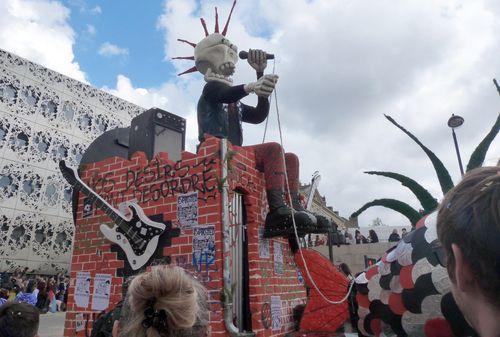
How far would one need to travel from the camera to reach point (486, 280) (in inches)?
33.8

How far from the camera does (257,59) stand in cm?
401

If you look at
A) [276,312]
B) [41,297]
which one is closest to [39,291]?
[41,297]

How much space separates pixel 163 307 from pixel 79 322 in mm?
3553

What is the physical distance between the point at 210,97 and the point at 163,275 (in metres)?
3.02

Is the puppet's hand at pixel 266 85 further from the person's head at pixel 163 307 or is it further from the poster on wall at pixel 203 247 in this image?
the person's head at pixel 163 307

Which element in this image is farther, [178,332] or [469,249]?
[178,332]

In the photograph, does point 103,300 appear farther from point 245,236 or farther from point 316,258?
point 316,258

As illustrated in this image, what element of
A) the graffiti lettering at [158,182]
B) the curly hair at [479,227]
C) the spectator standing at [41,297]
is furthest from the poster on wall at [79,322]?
the spectator standing at [41,297]

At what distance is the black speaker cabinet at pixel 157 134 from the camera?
186 inches

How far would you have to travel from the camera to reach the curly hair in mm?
843

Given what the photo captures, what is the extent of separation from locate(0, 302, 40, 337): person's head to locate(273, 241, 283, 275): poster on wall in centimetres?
230

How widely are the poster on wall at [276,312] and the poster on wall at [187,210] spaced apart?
111 cm

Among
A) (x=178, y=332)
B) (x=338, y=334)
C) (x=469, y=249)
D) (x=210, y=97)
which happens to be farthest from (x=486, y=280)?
(x=210, y=97)

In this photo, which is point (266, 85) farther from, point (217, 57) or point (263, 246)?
point (263, 246)
